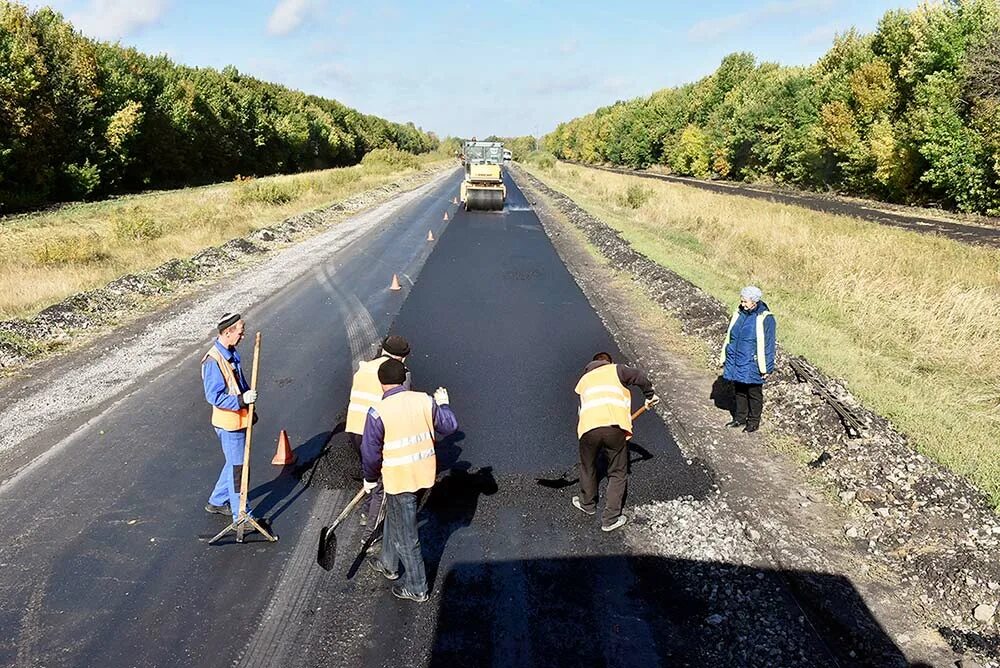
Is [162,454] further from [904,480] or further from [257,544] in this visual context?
[904,480]

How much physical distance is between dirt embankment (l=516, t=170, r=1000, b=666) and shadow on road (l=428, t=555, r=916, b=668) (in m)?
0.29

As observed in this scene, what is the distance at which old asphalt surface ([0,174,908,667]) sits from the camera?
420 cm

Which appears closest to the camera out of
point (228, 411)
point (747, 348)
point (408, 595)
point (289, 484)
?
point (408, 595)

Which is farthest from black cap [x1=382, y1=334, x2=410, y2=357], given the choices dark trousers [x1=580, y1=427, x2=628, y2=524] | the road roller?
the road roller

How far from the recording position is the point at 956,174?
2897 cm

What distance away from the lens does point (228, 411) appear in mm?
5266

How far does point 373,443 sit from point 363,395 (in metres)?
1.00

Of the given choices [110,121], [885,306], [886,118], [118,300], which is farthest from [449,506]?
[886,118]

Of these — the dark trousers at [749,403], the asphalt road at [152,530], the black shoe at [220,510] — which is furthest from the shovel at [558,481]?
the black shoe at [220,510]

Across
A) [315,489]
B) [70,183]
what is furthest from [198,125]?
[315,489]

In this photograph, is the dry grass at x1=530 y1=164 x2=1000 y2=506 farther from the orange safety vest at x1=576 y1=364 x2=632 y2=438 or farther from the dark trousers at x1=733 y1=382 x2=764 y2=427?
the orange safety vest at x1=576 y1=364 x2=632 y2=438

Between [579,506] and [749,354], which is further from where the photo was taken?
[749,354]

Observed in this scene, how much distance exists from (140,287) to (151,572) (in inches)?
415

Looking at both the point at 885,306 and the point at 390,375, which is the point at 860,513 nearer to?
the point at 390,375
